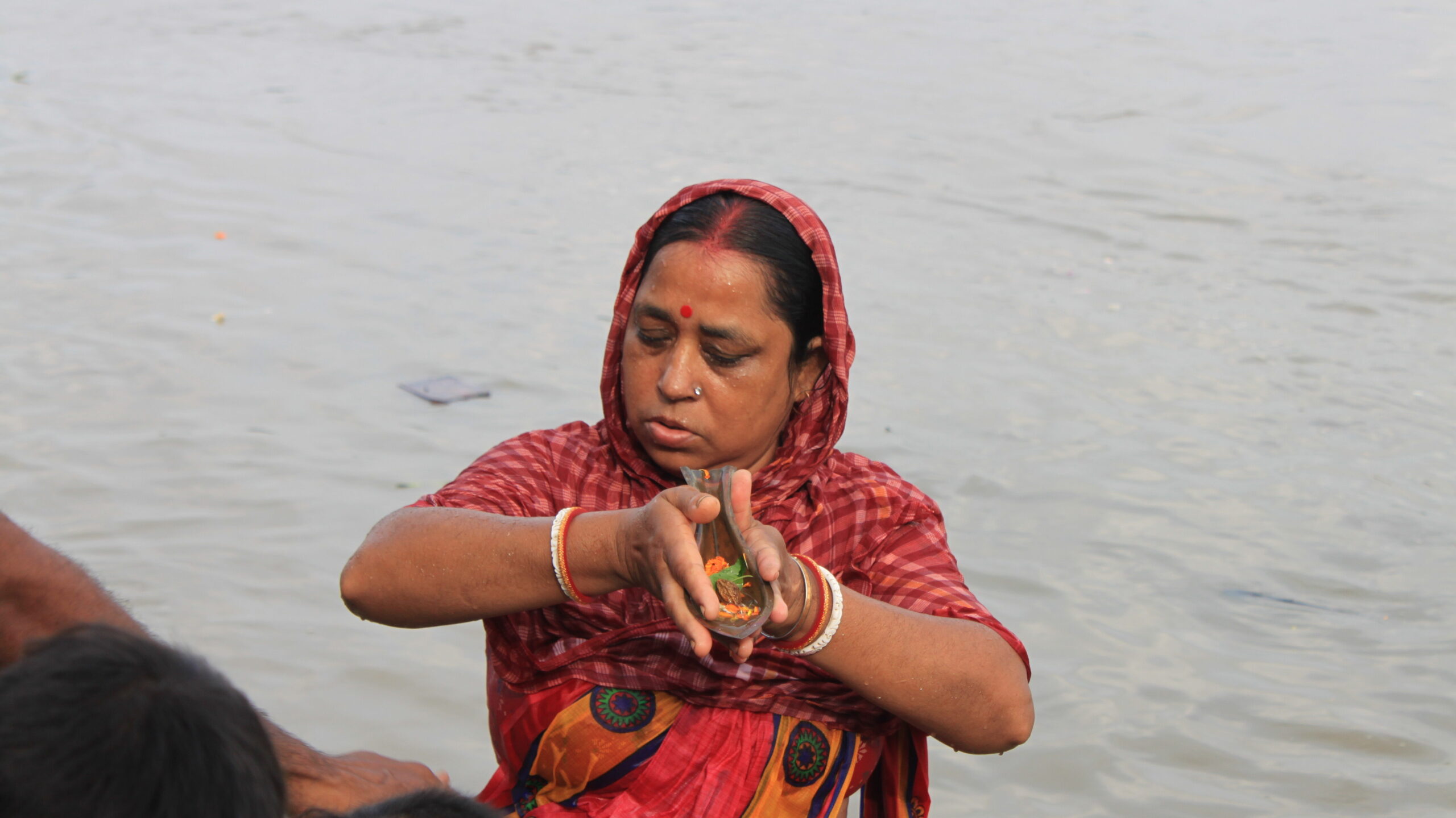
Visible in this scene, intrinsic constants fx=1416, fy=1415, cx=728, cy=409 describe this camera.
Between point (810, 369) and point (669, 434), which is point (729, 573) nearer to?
point (669, 434)

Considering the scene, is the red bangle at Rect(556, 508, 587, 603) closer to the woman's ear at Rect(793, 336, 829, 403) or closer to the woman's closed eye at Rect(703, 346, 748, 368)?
the woman's closed eye at Rect(703, 346, 748, 368)

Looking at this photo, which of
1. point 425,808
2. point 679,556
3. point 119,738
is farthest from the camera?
point 679,556

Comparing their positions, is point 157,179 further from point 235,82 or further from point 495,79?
point 495,79

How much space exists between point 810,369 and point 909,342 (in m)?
4.68

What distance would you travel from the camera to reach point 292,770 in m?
2.16

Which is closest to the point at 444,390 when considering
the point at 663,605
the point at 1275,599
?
the point at 1275,599

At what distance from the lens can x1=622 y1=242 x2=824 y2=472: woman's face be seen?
2482mm

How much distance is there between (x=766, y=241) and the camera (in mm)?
2498

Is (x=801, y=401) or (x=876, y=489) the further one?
(x=801, y=401)

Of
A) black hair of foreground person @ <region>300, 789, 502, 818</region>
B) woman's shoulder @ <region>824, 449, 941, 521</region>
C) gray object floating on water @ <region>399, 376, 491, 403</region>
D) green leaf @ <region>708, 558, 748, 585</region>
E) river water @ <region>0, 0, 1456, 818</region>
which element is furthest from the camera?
gray object floating on water @ <region>399, 376, 491, 403</region>

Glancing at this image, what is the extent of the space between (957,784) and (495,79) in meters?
11.0

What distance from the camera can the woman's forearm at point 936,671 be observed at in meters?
2.19

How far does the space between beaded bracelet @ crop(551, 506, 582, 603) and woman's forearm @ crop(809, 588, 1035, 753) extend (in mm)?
399

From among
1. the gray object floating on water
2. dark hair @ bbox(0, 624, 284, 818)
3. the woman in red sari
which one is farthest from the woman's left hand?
the gray object floating on water
